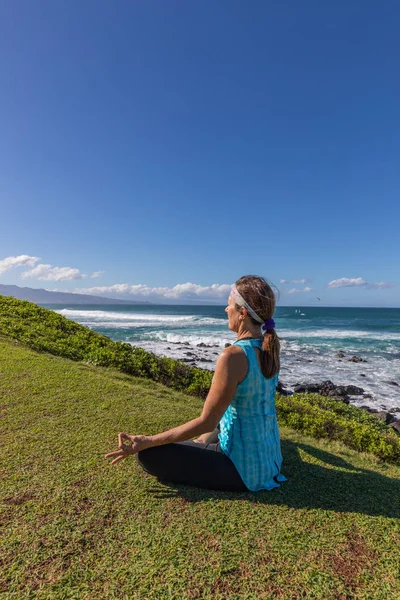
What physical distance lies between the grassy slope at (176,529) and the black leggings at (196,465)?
0.09 metres

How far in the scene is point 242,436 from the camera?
9.94ft

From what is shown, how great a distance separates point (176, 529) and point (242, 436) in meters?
0.87

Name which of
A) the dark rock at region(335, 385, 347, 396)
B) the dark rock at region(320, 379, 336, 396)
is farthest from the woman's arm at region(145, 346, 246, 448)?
the dark rock at region(335, 385, 347, 396)

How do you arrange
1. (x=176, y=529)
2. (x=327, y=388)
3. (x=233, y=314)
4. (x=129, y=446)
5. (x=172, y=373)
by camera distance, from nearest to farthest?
(x=176, y=529)
(x=129, y=446)
(x=233, y=314)
(x=172, y=373)
(x=327, y=388)

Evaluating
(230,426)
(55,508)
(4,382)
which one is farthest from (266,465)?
(4,382)

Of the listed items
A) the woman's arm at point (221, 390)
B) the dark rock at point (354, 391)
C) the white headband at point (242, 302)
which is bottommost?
the dark rock at point (354, 391)

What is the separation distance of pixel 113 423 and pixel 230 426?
2034 mm

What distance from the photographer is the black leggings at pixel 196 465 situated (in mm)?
3068

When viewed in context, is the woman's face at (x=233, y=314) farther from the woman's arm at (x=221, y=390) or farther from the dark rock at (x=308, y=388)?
the dark rock at (x=308, y=388)

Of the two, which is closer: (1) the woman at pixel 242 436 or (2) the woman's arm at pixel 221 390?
(2) the woman's arm at pixel 221 390

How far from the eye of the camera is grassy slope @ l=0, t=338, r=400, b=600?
215cm

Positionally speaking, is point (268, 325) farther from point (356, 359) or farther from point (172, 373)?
point (356, 359)

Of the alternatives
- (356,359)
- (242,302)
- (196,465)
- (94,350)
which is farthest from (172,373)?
(356,359)

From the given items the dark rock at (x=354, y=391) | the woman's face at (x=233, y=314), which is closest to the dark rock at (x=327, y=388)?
the dark rock at (x=354, y=391)
